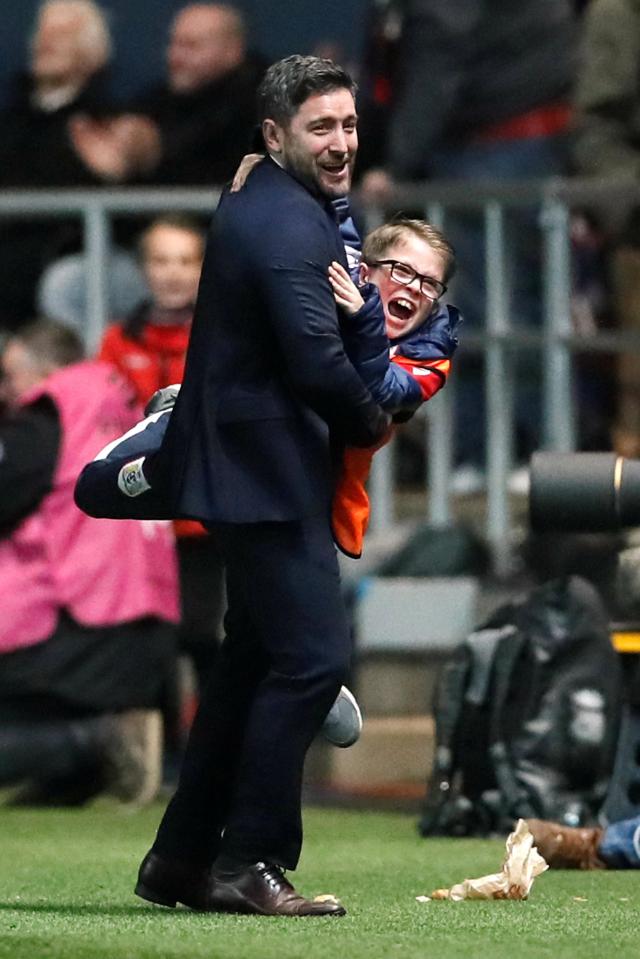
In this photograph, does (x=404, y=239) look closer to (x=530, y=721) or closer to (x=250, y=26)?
(x=530, y=721)

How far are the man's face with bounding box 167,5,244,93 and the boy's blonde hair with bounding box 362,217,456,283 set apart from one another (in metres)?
4.99

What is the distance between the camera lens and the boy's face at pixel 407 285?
5621 mm

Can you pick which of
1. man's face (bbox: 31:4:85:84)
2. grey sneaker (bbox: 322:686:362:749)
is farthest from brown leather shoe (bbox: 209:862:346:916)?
man's face (bbox: 31:4:85:84)

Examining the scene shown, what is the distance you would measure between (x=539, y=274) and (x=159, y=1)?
2484mm

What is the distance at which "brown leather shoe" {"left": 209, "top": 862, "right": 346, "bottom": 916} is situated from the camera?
17.8 feet

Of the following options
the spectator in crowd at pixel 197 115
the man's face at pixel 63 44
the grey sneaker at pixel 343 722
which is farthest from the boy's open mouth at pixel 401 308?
the man's face at pixel 63 44

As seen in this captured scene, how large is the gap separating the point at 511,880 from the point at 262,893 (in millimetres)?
708

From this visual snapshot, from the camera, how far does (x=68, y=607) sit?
9.12 metres

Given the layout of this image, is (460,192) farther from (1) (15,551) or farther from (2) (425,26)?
(1) (15,551)

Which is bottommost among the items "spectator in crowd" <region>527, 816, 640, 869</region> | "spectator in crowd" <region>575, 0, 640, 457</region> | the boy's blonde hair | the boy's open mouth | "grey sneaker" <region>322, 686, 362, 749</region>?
"spectator in crowd" <region>527, 816, 640, 869</region>

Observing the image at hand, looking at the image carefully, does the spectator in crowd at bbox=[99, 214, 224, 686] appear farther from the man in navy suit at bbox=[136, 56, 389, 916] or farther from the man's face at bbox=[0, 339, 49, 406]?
the man in navy suit at bbox=[136, 56, 389, 916]

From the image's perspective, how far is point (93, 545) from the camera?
29.7 ft

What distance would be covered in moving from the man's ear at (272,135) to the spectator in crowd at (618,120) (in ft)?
14.6

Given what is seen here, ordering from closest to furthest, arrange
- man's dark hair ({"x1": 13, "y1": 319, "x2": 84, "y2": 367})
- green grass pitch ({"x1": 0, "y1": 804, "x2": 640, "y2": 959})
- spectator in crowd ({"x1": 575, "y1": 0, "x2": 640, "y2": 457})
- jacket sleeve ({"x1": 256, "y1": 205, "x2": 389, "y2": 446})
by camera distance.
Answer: green grass pitch ({"x1": 0, "y1": 804, "x2": 640, "y2": 959}) → jacket sleeve ({"x1": 256, "y1": 205, "x2": 389, "y2": 446}) → man's dark hair ({"x1": 13, "y1": 319, "x2": 84, "y2": 367}) → spectator in crowd ({"x1": 575, "y1": 0, "x2": 640, "y2": 457})
